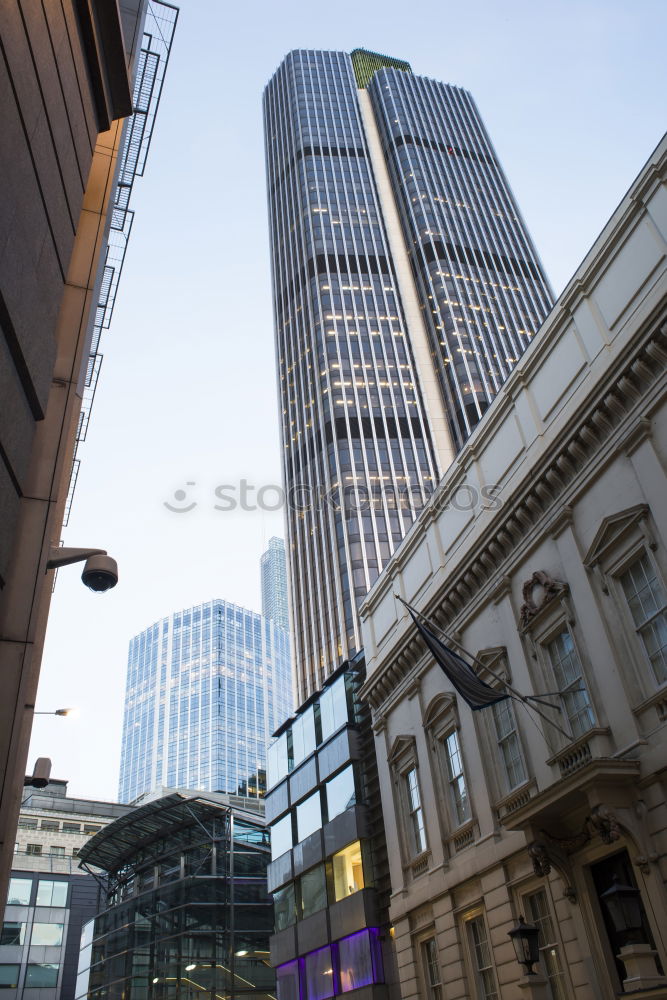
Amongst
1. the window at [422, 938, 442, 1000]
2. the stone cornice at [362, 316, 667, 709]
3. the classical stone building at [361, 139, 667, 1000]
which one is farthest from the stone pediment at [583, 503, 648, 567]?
the window at [422, 938, 442, 1000]

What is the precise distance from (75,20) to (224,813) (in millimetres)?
43514

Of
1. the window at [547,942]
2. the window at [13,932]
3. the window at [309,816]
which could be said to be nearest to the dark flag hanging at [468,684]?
the window at [547,942]

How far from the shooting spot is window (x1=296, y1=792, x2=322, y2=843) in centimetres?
3456

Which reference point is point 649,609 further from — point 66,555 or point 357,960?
point 357,960

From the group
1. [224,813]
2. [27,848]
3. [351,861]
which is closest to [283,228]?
[27,848]

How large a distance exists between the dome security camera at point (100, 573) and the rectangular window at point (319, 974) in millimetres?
26518

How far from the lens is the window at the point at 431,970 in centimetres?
2205

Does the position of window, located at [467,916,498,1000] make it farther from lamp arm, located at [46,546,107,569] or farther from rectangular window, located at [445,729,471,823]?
lamp arm, located at [46,546,107,569]

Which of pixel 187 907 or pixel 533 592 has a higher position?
pixel 533 592

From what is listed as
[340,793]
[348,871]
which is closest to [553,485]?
[340,793]

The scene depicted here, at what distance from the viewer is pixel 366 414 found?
110375 millimetres

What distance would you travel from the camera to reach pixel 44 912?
209ft

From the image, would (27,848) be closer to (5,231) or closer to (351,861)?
(351,861)

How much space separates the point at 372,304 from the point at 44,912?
93829 mm
